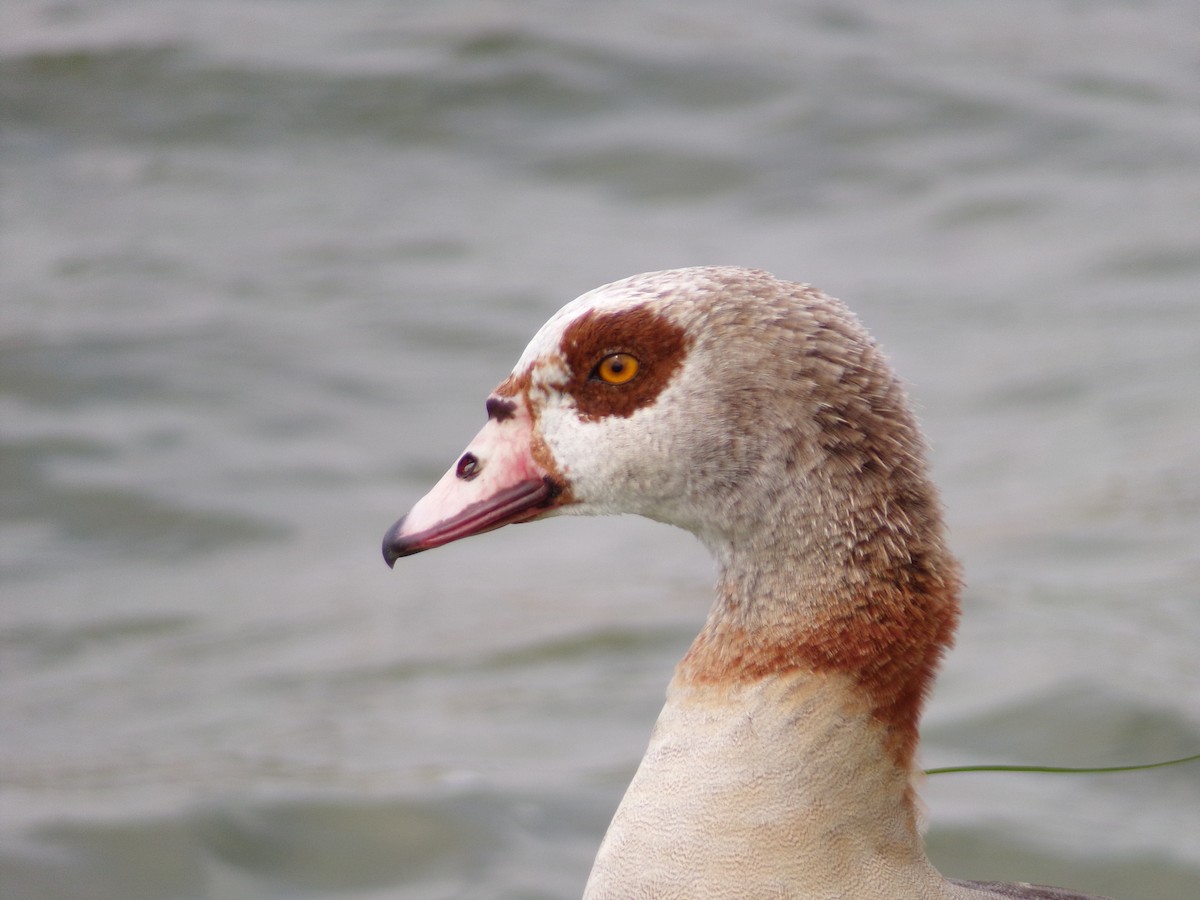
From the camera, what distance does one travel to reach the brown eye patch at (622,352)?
9.50 ft

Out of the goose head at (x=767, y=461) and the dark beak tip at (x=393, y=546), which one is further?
the dark beak tip at (x=393, y=546)

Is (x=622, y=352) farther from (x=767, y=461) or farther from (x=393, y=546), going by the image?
(x=393, y=546)

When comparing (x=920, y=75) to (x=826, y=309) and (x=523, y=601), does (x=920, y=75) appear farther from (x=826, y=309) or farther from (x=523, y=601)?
(x=826, y=309)

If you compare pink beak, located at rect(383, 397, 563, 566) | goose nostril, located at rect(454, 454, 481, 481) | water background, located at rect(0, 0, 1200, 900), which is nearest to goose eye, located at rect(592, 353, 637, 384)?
pink beak, located at rect(383, 397, 563, 566)

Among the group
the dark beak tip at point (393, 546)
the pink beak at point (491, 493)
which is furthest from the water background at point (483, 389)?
the dark beak tip at point (393, 546)

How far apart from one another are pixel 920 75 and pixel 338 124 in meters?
3.52

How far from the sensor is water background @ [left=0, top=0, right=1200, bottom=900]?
16.9 ft

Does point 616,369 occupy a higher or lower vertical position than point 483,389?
lower

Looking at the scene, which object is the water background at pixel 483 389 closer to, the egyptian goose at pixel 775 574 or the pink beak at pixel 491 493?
the egyptian goose at pixel 775 574

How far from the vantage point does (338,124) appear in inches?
390

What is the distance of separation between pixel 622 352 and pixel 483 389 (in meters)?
5.07

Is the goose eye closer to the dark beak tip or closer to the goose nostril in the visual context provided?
the goose nostril

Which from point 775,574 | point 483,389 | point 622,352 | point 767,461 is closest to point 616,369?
point 622,352

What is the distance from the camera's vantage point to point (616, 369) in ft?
9.65
